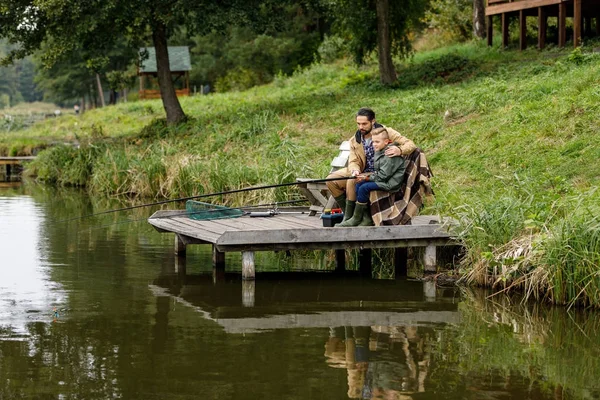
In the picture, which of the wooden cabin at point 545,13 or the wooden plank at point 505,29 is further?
the wooden plank at point 505,29

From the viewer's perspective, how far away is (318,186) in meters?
13.1

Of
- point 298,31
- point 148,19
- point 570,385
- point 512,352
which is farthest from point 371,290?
point 298,31

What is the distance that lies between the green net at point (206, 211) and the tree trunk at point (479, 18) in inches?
810

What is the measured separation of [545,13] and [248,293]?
59.8 feet

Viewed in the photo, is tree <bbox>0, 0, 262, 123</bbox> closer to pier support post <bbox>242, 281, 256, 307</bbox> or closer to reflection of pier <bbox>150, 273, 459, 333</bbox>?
reflection of pier <bbox>150, 273, 459, 333</bbox>

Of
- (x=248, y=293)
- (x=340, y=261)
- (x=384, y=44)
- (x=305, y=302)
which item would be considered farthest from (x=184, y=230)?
(x=384, y=44)

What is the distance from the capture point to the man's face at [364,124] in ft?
37.6

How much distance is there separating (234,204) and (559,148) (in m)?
Answer: 5.09

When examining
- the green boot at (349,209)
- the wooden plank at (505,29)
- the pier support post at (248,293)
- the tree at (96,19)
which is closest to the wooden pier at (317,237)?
the pier support post at (248,293)

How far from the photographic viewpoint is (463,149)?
17.3 m

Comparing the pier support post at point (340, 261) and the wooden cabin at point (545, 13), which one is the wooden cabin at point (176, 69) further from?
the pier support post at point (340, 261)

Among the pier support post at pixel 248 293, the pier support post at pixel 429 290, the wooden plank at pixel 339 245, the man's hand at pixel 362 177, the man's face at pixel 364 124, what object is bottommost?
the pier support post at pixel 429 290

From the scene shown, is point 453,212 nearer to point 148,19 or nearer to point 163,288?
point 163,288

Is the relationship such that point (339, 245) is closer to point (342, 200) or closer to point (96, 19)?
point (342, 200)
